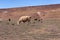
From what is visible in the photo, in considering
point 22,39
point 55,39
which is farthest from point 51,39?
point 22,39

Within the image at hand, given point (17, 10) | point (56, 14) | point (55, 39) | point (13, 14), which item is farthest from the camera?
point (17, 10)

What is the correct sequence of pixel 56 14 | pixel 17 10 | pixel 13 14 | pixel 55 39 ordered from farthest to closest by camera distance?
pixel 17 10
pixel 13 14
pixel 56 14
pixel 55 39

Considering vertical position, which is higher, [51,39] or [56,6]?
[56,6]

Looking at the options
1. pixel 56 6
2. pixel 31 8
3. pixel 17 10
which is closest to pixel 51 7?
pixel 56 6

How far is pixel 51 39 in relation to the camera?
9297 mm

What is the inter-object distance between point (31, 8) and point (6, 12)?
5.60m

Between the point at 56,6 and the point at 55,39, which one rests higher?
the point at 56,6

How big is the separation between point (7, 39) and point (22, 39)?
0.78 metres

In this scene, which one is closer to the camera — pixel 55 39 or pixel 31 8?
pixel 55 39

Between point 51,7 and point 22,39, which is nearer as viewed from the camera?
point 22,39

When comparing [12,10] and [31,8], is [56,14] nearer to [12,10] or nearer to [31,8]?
[31,8]

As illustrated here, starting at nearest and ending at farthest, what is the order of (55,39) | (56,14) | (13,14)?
1. (55,39)
2. (56,14)
3. (13,14)

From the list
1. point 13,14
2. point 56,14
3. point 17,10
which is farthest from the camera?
point 17,10

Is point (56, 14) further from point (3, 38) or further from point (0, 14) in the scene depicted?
point (3, 38)
